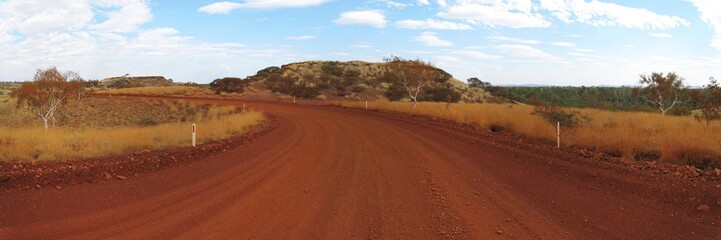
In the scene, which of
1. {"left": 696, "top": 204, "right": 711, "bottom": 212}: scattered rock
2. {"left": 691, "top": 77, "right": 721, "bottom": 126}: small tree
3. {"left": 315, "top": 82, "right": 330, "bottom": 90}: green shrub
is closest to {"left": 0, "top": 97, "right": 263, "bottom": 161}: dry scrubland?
{"left": 696, "top": 204, "right": 711, "bottom": 212}: scattered rock

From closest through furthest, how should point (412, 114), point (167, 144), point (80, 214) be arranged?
point (80, 214) < point (167, 144) < point (412, 114)

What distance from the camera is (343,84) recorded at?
60469 mm

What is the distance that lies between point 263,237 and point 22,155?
8342 millimetres

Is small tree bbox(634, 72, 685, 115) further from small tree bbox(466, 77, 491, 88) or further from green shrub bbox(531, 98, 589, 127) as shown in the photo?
small tree bbox(466, 77, 491, 88)

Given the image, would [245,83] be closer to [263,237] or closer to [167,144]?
[167,144]

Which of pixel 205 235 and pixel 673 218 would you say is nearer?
pixel 205 235

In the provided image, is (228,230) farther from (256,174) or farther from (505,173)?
(505,173)

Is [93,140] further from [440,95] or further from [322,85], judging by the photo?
[322,85]

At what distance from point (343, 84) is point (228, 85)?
49.8ft

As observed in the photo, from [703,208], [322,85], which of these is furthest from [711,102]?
[322,85]

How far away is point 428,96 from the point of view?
55.1 m

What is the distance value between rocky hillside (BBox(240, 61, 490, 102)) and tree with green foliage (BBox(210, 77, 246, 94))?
130 cm

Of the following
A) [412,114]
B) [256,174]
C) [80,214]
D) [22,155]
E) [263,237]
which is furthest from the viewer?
[412,114]

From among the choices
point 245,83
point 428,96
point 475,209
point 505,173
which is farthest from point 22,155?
point 245,83
